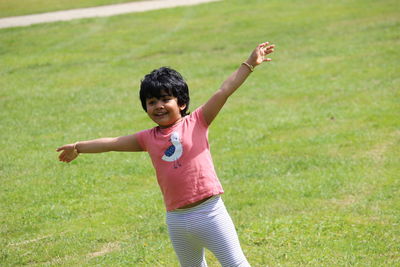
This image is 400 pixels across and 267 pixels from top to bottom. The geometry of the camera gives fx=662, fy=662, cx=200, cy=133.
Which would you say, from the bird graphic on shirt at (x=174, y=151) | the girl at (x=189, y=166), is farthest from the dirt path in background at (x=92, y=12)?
the bird graphic on shirt at (x=174, y=151)

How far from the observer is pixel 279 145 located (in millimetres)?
9375

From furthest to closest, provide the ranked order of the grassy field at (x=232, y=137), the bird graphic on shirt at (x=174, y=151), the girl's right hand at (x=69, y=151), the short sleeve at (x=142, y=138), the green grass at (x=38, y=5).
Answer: the green grass at (x=38, y=5), the grassy field at (x=232, y=137), the girl's right hand at (x=69, y=151), the short sleeve at (x=142, y=138), the bird graphic on shirt at (x=174, y=151)

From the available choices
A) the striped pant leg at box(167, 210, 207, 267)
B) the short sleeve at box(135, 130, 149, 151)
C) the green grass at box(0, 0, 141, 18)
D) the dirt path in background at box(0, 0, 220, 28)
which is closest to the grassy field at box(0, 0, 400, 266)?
the striped pant leg at box(167, 210, 207, 267)

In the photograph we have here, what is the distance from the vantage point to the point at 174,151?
432 centimetres

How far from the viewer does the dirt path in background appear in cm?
2106

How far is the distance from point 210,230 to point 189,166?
0.43 metres

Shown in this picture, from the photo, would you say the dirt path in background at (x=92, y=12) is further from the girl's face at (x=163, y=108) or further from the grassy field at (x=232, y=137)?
the girl's face at (x=163, y=108)

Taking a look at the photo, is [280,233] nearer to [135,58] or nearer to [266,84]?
[266,84]

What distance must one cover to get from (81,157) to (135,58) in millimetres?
6945

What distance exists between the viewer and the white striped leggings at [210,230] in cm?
419

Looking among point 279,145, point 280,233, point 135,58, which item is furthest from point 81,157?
point 135,58

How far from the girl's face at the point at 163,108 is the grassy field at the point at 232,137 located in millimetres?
1903

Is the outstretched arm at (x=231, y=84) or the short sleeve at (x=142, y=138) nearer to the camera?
the outstretched arm at (x=231, y=84)

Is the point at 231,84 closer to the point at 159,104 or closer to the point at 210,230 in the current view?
the point at 159,104
